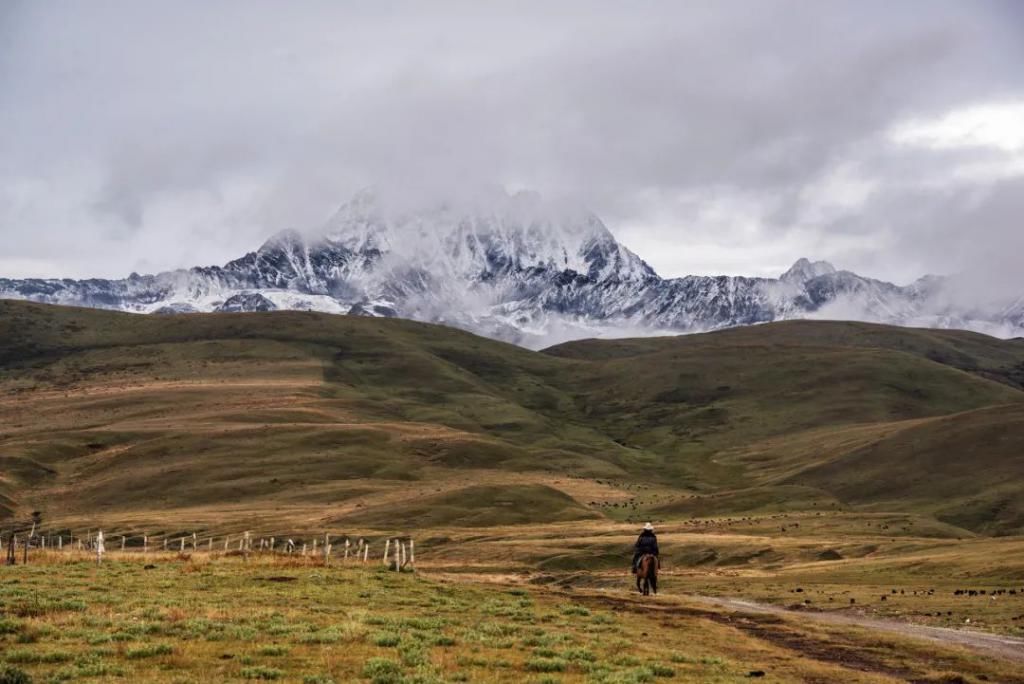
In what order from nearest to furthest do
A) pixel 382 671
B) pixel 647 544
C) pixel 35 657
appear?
pixel 382 671 < pixel 35 657 < pixel 647 544

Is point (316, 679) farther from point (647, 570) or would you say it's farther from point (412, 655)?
point (647, 570)

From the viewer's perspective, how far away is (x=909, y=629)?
1427 inches

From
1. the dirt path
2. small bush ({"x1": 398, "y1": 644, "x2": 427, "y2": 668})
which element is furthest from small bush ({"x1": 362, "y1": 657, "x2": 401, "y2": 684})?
the dirt path

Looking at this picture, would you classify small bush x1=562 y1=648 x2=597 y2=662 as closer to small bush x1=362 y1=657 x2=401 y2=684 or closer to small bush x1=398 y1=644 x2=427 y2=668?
small bush x1=398 y1=644 x2=427 y2=668

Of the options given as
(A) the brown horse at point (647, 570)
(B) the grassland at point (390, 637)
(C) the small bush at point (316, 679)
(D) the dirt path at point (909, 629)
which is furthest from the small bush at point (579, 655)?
(A) the brown horse at point (647, 570)

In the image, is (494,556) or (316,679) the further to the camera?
(494,556)

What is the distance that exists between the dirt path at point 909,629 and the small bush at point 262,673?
18853mm

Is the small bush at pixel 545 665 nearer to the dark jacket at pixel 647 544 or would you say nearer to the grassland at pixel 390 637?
the grassland at pixel 390 637

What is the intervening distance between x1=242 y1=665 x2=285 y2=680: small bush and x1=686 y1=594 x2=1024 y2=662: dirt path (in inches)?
742

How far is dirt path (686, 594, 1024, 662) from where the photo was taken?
31.3 m

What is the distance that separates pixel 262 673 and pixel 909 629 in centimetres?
2295

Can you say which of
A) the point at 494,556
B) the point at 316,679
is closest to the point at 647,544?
the point at 316,679

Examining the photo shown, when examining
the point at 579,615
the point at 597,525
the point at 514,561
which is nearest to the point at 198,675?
the point at 579,615

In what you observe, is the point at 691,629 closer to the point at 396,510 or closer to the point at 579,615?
the point at 579,615
